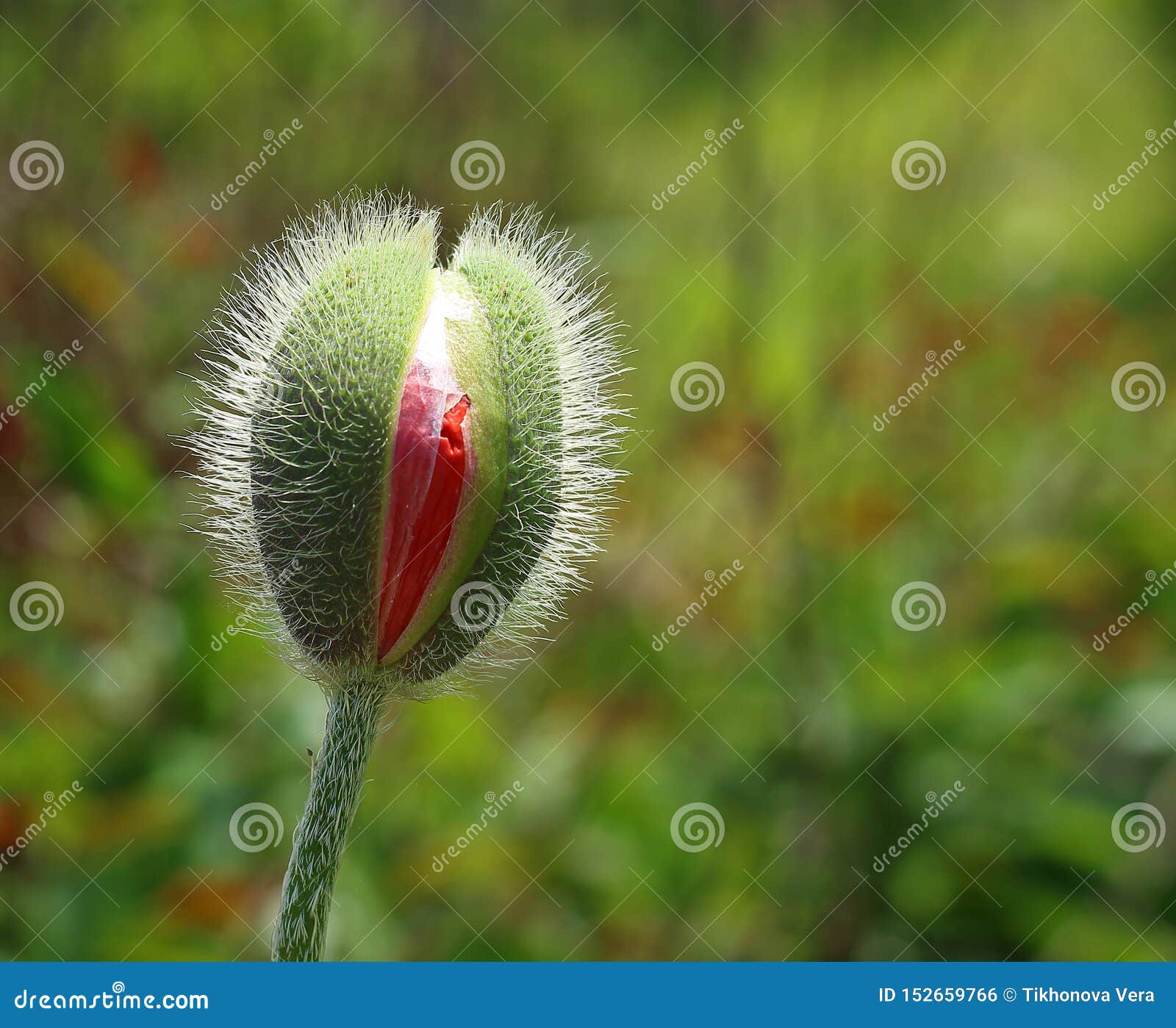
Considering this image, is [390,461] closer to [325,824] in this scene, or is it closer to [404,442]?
[404,442]

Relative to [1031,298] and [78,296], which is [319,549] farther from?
[1031,298]

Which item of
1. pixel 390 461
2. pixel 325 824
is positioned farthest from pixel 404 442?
pixel 325 824

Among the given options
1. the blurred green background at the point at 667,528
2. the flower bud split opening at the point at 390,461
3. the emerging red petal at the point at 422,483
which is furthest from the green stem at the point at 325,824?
the blurred green background at the point at 667,528

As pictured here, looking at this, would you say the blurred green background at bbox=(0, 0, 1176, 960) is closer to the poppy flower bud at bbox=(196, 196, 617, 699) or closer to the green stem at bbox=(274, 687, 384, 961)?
the poppy flower bud at bbox=(196, 196, 617, 699)

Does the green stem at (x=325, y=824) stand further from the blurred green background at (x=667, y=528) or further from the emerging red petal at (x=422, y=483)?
the blurred green background at (x=667, y=528)

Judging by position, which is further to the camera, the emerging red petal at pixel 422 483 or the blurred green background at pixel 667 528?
the blurred green background at pixel 667 528
